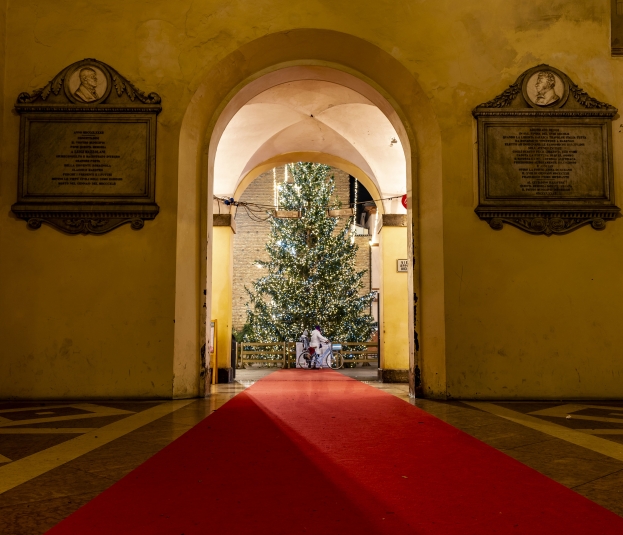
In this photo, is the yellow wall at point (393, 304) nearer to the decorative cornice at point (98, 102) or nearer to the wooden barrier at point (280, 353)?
the decorative cornice at point (98, 102)

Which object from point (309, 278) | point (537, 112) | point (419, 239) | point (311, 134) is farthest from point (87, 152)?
point (309, 278)

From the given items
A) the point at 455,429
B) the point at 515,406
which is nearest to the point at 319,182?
the point at 515,406

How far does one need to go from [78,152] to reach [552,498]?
5.56 metres

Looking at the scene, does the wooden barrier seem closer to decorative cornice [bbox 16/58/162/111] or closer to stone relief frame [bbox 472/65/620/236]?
stone relief frame [bbox 472/65/620/236]

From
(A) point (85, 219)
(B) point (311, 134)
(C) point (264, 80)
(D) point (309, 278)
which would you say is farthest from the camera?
(D) point (309, 278)

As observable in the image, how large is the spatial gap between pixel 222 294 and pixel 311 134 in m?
3.31

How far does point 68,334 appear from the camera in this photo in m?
5.98

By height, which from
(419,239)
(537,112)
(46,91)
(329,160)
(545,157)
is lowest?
(419,239)

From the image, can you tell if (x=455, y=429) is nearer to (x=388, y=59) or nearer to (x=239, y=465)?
(x=239, y=465)

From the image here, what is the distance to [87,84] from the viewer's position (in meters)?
6.21

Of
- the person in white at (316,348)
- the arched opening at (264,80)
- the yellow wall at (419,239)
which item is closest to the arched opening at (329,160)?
the arched opening at (264,80)

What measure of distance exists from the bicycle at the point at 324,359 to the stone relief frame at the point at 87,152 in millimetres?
12401

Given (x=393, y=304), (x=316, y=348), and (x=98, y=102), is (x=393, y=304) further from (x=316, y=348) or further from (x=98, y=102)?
(x=316, y=348)

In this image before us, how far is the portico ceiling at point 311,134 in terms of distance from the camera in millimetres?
9180
